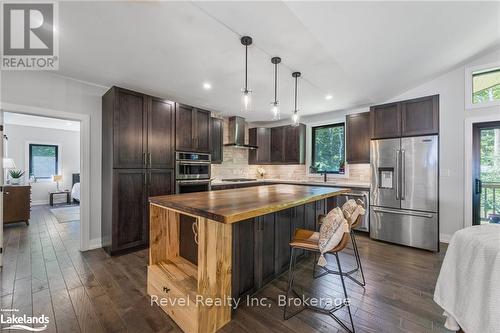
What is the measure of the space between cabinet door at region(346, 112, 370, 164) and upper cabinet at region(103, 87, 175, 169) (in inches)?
141

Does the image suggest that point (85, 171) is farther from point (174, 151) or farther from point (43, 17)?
point (43, 17)

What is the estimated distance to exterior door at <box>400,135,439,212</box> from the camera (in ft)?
10.7

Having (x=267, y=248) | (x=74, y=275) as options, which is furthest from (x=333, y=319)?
A: (x=74, y=275)

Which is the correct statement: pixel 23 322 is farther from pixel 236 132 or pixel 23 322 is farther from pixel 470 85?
pixel 470 85

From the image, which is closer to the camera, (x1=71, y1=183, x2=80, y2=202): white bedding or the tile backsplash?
the tile backsplash

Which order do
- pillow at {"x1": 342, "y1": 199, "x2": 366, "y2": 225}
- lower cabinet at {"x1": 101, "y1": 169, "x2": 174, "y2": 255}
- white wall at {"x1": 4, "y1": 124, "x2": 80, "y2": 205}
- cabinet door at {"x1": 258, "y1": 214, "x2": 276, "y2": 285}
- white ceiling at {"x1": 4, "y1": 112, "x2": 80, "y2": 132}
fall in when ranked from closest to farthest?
pillow at {"x1": 342, "y1": 199, "x2": 366, "y2": 225}, cabinet door at {"x1": 258, "y1": 214, "x2": 276, "y2": 285}, lower cabinet at {"x1": 101, "y1": 169, "x2": 174, "y2": 255}, white ceiling at {"x1": 4, "y1": 112, "x2": 80, "y2": 132}, white wall at {"x1": 4, "y1": 124, "x2": 80, "y2": 205}

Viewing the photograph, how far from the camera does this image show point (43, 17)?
1.85m

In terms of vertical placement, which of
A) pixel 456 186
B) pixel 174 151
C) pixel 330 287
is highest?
pixel 174 151

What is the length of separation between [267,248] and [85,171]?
117 inches

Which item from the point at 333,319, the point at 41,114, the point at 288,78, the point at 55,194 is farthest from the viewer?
the point at 55,194

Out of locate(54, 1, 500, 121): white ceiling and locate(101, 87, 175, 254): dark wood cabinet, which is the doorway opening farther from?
locate(101, 87, 175, 254): dark wood cabinet

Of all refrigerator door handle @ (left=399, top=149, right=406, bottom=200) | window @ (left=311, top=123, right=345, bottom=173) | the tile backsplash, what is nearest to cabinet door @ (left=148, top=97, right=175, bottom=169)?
the tile backsplash
